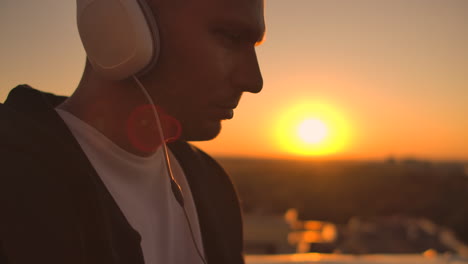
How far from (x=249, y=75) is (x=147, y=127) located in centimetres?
22

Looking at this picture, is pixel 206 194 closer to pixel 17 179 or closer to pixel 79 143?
pixel 79 143

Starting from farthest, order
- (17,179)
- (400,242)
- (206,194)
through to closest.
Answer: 1. (400,242)
2. (206,194)
3. (17,179)

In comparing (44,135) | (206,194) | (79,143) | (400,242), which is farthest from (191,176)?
(400,242)

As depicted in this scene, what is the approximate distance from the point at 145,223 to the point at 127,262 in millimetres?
142

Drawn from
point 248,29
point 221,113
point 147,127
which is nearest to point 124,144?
point 147,127

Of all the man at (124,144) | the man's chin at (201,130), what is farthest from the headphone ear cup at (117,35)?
the man's chin at (201,130)

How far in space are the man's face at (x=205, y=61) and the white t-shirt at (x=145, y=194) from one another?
13cm

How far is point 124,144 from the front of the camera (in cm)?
81

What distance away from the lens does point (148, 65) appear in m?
0.73

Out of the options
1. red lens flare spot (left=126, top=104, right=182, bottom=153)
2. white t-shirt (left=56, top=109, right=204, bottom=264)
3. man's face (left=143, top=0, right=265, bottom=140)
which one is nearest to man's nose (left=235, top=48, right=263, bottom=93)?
→ man's face (left=143, top=0, right=265, bottom=140)

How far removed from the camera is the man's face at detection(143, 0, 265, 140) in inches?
29.1

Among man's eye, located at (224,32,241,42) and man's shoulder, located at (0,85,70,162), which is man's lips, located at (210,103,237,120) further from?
man's shoulder, located at (0,85,70,162)

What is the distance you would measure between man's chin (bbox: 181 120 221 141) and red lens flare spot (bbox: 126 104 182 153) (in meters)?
0.01

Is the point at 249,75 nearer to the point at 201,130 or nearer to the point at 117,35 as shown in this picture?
the point at 201,130
